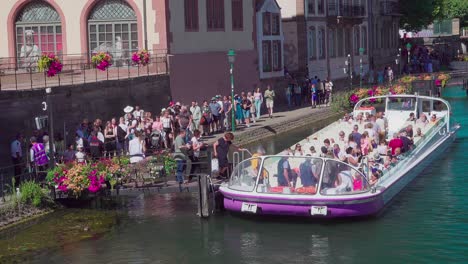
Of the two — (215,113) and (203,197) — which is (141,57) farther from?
(203,197)

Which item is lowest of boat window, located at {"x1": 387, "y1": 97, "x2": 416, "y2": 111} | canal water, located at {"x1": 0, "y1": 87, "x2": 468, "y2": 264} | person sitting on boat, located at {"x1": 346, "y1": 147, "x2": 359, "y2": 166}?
canal water, located at {"x1": 0, "y1": 87, "x2": 468, "y2": 264}

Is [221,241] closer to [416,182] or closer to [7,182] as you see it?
[7,182]

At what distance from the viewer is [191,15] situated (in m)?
41.6

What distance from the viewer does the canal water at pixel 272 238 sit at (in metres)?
20.7

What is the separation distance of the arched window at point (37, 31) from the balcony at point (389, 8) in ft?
136

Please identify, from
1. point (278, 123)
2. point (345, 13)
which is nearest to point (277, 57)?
point (278, 123)

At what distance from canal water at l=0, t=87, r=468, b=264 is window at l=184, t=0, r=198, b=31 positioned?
625 inches

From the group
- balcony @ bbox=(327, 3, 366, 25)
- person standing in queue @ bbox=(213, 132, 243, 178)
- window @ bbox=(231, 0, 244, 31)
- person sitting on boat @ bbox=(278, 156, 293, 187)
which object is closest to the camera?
person sitting on boat @ bbox=(278, 156, 293, 187)

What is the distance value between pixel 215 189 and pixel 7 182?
5.68 meters

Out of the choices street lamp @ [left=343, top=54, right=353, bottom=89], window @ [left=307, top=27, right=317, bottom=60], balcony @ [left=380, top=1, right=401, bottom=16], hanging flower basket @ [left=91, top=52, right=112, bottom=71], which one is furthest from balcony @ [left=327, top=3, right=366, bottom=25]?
hanging flower basket @ [left=91, top=52, right=112, bottom=71]

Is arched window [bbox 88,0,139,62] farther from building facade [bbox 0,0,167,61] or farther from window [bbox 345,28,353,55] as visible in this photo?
window [bbox 345,28,353,55]

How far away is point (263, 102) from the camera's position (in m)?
48.4

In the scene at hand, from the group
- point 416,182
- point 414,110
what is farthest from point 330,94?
point 416,182

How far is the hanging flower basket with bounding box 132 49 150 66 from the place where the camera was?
121 feet
